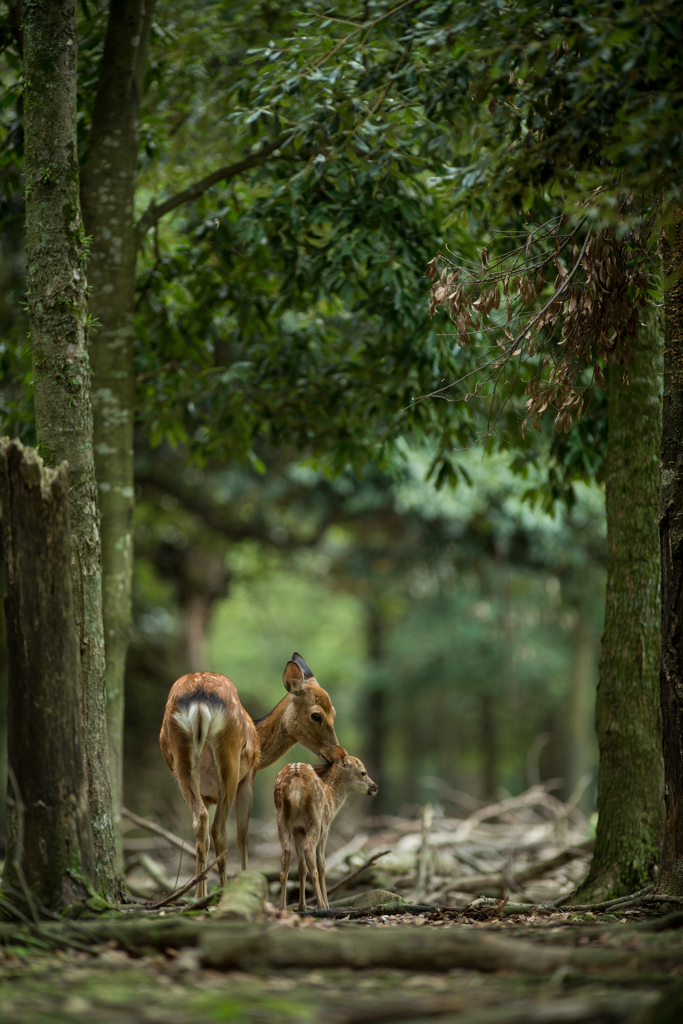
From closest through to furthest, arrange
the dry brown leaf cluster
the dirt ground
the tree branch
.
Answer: the dirt ground → the dry brown leaf cluster → the tree branch

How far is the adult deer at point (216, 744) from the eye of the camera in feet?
16.2

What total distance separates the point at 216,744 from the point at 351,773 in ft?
3.70

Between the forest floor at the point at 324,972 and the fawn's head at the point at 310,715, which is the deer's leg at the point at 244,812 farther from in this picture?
the forest floor at the point at 324,972

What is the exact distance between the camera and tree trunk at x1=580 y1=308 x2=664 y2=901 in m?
5.82

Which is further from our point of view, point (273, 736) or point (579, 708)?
point (579, 708)

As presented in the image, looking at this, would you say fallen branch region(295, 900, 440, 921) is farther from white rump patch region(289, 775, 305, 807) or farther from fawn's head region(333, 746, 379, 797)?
fawn's head region(333, 746, 379, 797)

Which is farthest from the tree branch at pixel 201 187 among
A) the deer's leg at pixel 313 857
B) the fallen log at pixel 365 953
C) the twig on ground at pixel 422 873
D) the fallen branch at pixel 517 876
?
the fallen branch at pixel 517 876

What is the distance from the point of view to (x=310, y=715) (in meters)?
5.70

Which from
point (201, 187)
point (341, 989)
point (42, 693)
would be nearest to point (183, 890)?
point (42, 693)

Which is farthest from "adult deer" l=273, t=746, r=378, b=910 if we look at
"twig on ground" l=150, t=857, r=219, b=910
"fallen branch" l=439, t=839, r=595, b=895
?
"fallen branch" l=439, t=839, r=595, b=895

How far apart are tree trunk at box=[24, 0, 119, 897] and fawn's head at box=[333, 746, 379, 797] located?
1.47m

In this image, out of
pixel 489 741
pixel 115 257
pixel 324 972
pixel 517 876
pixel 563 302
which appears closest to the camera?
pixel 324 972

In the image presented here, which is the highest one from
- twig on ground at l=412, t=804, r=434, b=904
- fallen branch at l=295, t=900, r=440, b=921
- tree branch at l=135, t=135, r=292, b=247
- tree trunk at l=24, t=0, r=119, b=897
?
tree branch at l=135, t=135, r=292, b=247

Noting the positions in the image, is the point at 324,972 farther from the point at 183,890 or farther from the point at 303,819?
the point at 303,819
